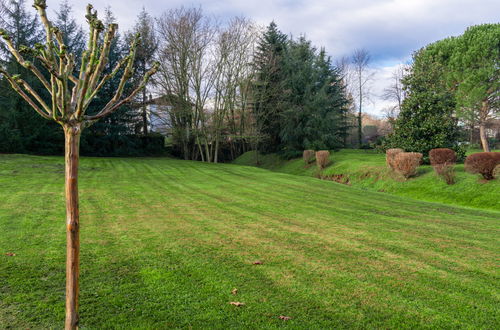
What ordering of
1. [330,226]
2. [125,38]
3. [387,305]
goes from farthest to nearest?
[125,38] → [330,226] → [387,305]

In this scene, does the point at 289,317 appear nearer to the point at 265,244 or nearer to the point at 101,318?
the point at 101,318

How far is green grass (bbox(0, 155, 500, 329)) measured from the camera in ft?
10.5

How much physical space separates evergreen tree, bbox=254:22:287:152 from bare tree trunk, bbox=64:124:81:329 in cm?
2770

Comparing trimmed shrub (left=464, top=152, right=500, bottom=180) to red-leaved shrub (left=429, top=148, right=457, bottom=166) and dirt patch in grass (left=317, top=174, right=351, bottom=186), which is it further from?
dirt patch in grass (left=317, top=174, right=351, bottom=186)

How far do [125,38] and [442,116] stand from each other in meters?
30.4

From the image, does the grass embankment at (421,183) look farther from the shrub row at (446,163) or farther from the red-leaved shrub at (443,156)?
the red-leaved shrub at (443,156)

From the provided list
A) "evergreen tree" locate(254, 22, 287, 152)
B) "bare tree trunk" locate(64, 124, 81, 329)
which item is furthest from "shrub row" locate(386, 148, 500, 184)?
"evergreen tree" locate(254, 22, 287, 152)

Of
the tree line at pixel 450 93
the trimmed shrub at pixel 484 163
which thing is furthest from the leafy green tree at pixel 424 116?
the trimmed shrub at pixel 484 163

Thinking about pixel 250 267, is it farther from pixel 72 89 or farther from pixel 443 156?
pixel 443 156

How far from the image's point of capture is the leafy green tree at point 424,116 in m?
17.8

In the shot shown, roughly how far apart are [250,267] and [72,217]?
2644mm

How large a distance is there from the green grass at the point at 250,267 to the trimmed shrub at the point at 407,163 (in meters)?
7.36

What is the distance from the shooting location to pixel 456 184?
13.7m

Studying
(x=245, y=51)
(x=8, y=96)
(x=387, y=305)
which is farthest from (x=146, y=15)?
(x=387, y=305)
